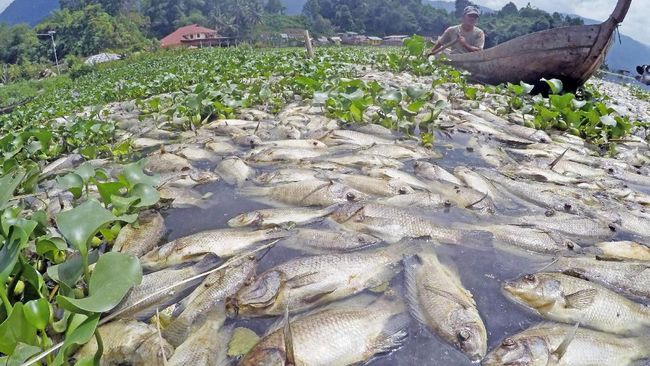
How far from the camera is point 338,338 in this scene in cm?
232

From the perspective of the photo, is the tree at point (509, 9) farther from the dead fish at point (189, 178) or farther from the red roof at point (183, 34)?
the dead fish at point (189, 178)

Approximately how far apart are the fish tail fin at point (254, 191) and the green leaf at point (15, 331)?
101 inches

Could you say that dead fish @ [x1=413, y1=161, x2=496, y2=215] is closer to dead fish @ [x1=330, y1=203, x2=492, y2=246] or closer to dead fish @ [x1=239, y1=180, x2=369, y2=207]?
dead fish @ [x1=330, y1=203, x2=492, y2=246]

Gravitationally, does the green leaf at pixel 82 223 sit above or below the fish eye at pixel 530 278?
above

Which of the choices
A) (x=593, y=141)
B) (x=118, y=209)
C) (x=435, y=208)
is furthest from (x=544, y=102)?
(x=118, y=209)

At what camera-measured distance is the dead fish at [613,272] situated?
9.55ft

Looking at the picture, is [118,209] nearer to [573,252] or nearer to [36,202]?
[36,202]

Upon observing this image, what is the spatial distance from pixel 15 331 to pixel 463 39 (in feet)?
47.5

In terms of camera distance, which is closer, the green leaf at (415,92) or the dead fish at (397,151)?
the dead fish at (397,151)

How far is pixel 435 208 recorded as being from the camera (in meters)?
3.96

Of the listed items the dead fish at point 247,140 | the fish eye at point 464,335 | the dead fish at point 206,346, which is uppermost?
the fish eye at point 464,335

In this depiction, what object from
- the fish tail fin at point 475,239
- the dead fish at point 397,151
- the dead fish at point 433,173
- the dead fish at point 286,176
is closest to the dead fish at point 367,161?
the dead fish at point 397,151

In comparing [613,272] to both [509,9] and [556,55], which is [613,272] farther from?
[509,9]

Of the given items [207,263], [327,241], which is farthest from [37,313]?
[327,241]
